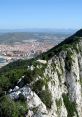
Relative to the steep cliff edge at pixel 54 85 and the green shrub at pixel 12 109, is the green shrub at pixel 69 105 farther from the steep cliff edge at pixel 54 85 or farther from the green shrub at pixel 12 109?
the green shrub at pixel 12 109

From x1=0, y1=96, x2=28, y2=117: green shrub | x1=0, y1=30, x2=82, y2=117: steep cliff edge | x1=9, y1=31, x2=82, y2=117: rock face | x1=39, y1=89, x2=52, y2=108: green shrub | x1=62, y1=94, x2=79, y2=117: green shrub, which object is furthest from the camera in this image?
x1=62, y1=94, x2=79, y2=117: green shrub

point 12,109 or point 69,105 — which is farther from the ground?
point 12,109

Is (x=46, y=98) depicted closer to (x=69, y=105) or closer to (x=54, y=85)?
(x=54, y=85)

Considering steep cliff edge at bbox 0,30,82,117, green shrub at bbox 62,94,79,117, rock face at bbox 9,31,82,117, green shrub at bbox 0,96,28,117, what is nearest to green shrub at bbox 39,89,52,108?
steep cliff edge at bbox 0,30,82,117

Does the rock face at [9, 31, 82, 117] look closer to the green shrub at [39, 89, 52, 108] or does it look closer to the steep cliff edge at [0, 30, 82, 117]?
the steep cliff edge at [0, 30, 82, 117]

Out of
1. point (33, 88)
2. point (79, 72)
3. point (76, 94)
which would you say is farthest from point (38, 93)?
point (79, 72)

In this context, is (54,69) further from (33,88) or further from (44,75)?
(33,88)

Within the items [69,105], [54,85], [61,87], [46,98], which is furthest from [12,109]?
[69,105]
